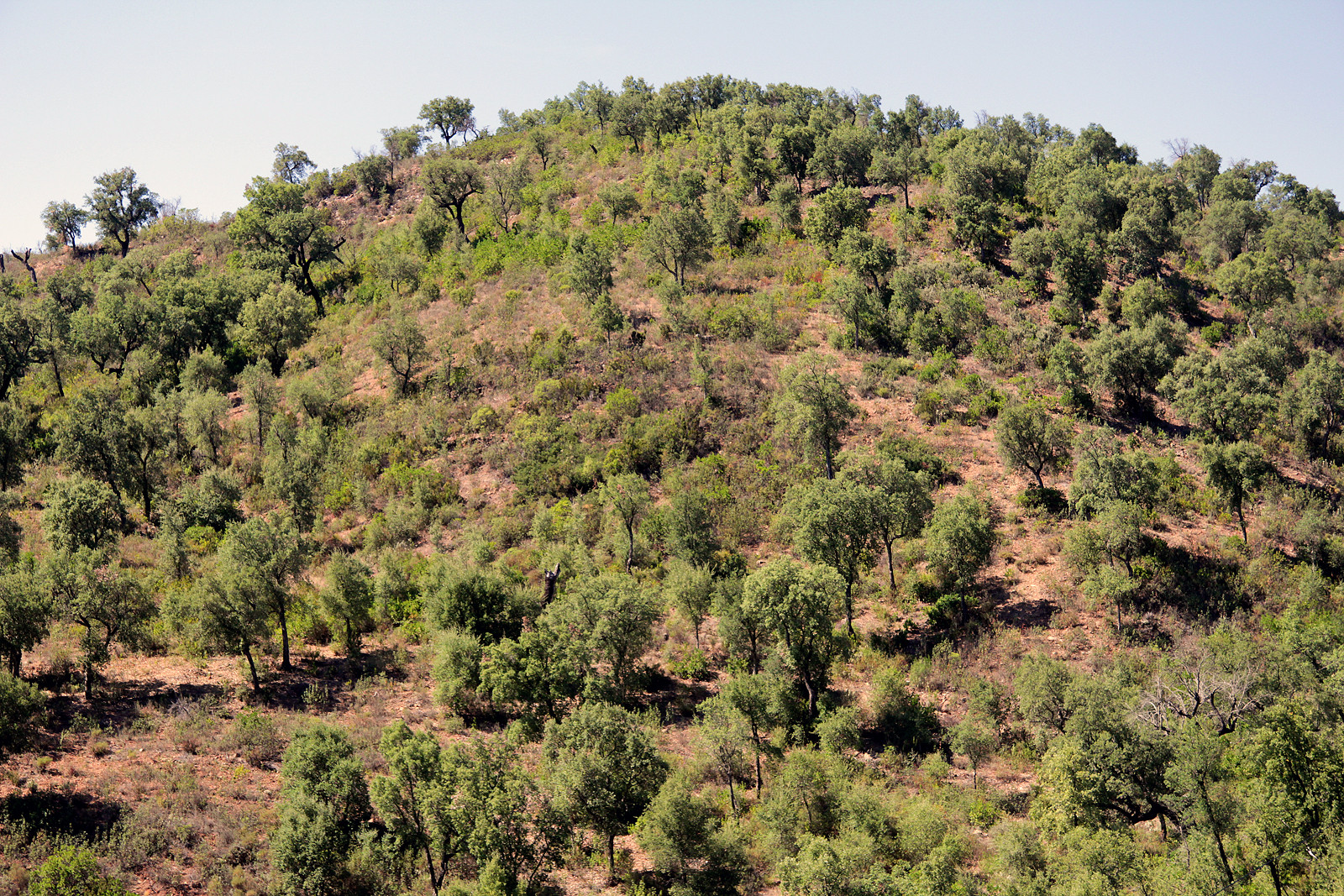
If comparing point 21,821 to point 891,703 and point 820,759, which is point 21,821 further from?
point 891,703

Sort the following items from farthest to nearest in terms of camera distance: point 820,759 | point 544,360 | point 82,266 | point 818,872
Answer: point 82,266 → point 544,360 → point 820,759 → point 818,872

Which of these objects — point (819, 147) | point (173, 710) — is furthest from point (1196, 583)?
point (819, 147)

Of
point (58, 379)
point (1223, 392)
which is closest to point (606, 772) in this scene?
point (1223, 392)

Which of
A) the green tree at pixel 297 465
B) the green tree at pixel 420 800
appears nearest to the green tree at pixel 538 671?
the green tree at pixel 420 800

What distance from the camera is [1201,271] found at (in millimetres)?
72062

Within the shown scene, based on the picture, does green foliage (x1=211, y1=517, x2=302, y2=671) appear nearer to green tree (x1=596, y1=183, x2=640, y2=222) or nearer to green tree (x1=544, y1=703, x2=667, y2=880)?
green tree (x1=544, y1=703, x2=667, y2=880)

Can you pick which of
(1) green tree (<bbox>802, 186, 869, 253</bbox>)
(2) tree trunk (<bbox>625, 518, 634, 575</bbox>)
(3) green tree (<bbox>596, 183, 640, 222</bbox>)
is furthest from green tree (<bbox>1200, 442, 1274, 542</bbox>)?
(3) green tree (<bbox>596, 183, 640, 222</bbox>)

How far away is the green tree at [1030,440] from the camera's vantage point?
46.6 metres

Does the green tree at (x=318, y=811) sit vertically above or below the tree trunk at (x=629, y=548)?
below

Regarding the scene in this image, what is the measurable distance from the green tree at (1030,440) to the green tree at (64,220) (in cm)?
11796

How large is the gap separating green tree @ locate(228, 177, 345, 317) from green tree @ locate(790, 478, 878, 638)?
2424 inches

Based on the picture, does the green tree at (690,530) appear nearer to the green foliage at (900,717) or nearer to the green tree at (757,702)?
the green tree at (757,702)

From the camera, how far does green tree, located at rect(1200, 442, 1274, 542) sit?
142 feet

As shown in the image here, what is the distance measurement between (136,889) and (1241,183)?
370ft
